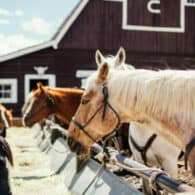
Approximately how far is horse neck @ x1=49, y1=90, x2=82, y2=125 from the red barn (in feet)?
48.4

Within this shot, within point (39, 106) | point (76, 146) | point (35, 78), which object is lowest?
point (35, 78)

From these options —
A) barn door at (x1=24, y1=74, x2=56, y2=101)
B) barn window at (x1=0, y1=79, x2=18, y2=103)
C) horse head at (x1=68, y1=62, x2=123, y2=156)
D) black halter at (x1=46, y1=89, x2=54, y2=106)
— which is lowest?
barn window at (x1=0, y1=79, x2=18, y2=103)

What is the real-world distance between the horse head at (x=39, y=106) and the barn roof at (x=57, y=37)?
14.1 m

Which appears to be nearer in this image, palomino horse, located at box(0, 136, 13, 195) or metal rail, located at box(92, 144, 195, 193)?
metal rail, located at box(92, 144, 195, 193)

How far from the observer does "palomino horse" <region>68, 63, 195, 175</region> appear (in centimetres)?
305

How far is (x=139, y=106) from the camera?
3.42 m

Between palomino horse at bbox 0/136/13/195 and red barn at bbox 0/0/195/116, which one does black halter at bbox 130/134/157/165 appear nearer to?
palomino horse at bbox 0/136/13/195

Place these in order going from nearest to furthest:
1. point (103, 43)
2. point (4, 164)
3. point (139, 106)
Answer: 1. point (139, 106)
2. point (4, 164)
3. point (103, 43)

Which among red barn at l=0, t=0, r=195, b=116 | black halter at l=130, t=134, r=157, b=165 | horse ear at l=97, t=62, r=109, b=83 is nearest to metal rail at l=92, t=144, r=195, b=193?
black halter at l=130, t=134, r=157, b=165

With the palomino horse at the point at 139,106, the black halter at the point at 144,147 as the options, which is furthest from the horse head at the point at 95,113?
the black halter at the point at 144,147

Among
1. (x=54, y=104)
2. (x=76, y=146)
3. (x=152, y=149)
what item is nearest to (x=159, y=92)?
(x=76, y=146)

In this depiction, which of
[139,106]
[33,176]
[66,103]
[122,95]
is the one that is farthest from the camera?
[33,176]

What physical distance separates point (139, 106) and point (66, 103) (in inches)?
188

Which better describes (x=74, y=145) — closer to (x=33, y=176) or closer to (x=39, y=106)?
(x=33, y=176)
